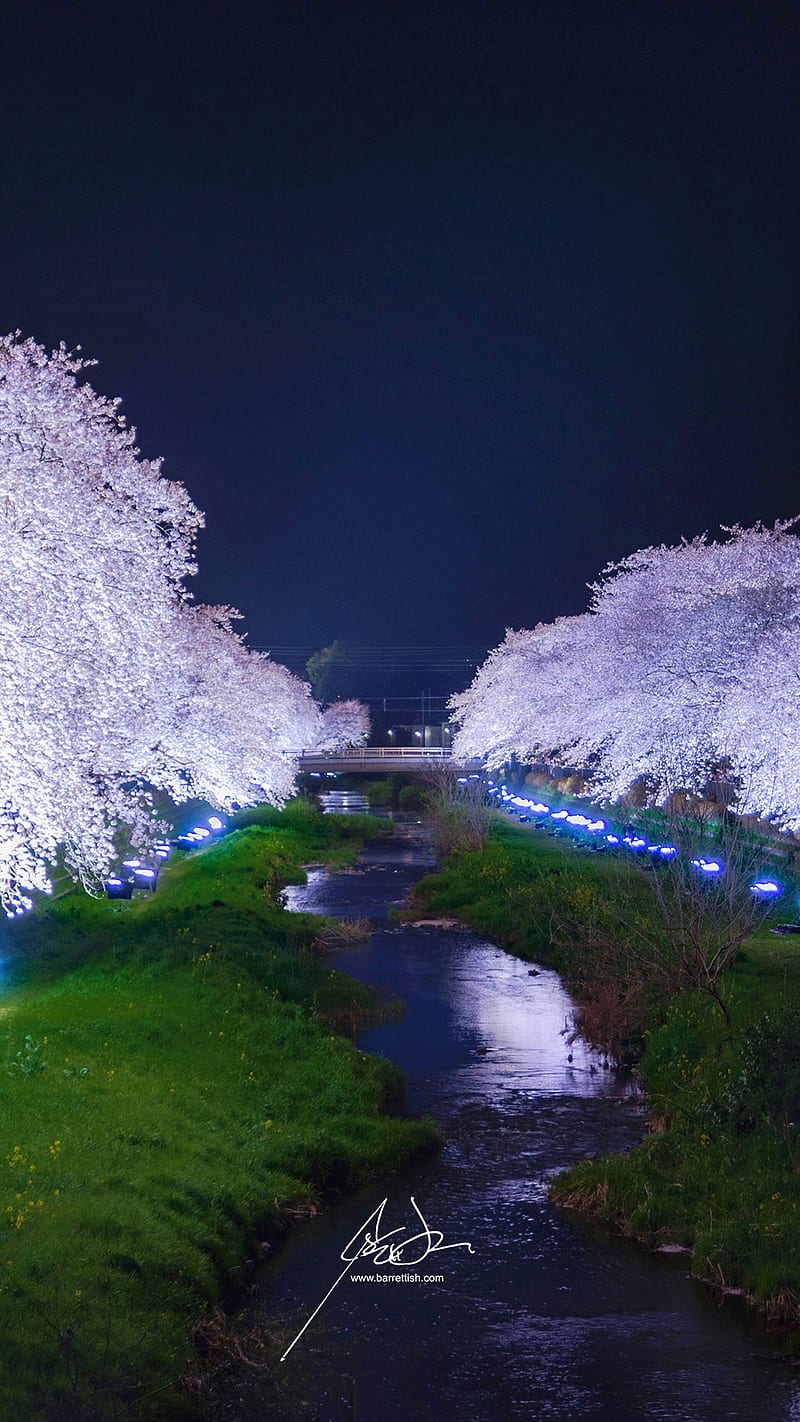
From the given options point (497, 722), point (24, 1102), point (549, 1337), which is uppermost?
point (497, 722)

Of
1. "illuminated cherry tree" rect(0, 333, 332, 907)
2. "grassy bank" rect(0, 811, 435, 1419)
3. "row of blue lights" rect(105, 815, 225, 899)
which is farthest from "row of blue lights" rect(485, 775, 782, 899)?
"row of blue lights" rect(105, 815, 225, 899)

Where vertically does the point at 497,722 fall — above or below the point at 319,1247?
above

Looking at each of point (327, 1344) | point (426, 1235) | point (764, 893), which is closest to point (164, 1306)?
point (327, 1344)

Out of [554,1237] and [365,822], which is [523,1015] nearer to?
[554,1237]

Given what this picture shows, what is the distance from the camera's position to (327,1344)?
11.9m

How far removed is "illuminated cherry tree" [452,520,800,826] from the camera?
2944 cm

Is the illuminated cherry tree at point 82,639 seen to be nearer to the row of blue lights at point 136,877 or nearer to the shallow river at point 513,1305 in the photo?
the row of blue lights at point 136,877

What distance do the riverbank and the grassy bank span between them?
11.3ft

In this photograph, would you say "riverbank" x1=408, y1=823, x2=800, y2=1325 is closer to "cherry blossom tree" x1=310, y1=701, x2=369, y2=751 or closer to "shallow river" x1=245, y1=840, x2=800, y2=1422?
"shallow river" x1=245, y1=840, x2=800, y2=1422

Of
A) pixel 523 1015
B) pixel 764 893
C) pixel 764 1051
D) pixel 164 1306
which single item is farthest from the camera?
pixel 764 893

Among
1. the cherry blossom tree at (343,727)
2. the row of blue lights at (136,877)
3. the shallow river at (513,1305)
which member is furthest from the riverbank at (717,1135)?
the cherry blossom tree at (343,727)

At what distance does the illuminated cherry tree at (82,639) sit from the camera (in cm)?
1553

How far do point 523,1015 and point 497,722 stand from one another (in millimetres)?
38834

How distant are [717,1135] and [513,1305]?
4371 mm
